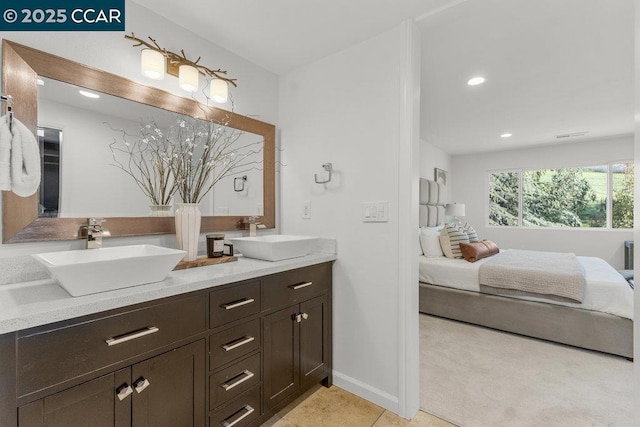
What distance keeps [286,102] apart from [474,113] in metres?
2.55

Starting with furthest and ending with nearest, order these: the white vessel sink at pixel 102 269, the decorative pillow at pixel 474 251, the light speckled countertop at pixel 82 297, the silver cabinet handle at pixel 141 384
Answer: the decorative pillow at pixel 474 251
the silver cabinet handle at pixel 141 384
the white vessel sink at pixel 102 269
the light speckled countertop at pixel 82 297

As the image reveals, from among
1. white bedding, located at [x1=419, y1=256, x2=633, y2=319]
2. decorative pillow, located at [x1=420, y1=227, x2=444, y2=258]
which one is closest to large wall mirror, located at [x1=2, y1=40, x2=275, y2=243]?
white bedding, located at [x1=419, y1=256, x2=633, y2=319]

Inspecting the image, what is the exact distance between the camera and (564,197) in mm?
5469

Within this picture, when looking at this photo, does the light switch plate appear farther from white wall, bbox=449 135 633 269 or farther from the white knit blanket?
white wall, bbox=449 135 633 269

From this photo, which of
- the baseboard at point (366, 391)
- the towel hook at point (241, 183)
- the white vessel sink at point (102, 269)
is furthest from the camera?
the towel hook at point (241, 183)

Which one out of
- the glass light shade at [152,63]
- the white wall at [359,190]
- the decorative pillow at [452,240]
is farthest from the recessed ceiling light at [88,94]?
the decorative pillow at [452,240]

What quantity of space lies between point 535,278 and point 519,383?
43.4 inches

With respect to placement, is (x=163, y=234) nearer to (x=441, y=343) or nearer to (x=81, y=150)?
(x=81, y=150)

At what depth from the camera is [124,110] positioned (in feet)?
5.24

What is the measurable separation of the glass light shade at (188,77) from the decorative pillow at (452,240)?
10.3 feet

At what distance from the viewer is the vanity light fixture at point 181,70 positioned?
1595mm

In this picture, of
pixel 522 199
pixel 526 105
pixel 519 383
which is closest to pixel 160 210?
pixel 519 383

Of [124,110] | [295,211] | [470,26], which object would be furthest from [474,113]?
[124,110]

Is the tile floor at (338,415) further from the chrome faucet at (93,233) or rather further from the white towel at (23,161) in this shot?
the white towel at (23,161)
